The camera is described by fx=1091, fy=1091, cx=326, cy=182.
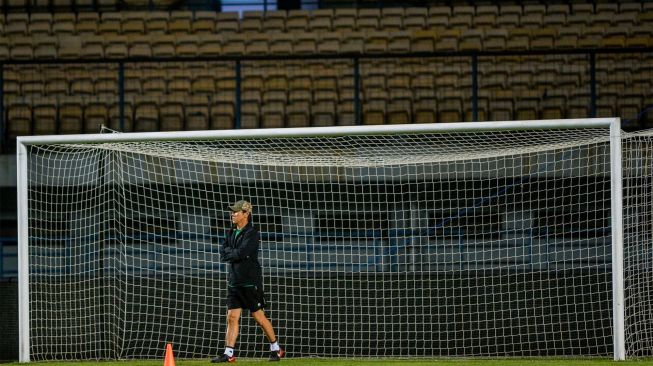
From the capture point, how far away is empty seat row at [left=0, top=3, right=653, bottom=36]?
1831cm

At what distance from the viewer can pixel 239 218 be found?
10109 millimetres

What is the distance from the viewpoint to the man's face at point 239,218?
33.1 feet

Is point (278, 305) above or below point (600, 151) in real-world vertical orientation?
below

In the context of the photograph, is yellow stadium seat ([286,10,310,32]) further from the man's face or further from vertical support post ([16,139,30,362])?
the man's face

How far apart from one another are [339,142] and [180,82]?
454 centimetres

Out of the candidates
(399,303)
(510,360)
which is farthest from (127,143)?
(510,360)

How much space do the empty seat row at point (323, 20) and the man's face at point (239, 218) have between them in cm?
858

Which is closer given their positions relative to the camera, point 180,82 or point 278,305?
point 278,305

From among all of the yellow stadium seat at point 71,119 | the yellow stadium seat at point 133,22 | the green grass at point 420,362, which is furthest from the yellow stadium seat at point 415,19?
the green grass at point 420,362

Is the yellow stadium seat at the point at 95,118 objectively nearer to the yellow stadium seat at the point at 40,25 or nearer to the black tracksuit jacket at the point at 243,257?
the yellow stadium seat at the point at 40,25

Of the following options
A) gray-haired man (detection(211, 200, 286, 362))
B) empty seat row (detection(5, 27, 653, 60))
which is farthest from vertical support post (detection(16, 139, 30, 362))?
empty seat row (detection(5, 27, 653, 60))

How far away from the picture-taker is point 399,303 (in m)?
12.3

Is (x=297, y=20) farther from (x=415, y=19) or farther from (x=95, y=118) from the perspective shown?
(x=95, y=118)

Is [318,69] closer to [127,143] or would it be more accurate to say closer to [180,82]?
[180,82]
